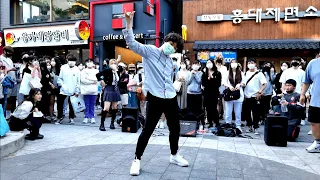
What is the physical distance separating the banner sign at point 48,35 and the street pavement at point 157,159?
1044cm

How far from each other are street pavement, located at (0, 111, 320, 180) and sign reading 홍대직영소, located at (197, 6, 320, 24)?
29.1 feet

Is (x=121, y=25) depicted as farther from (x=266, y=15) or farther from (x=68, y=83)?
(x=68, y=83)

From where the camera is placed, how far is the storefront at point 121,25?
14680 mm

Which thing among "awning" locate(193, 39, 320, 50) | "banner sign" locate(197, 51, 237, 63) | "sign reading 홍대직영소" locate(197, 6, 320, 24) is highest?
"sign reading 홍대직영소" locate(197, 6, 320, 24)

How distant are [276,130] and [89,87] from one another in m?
5.04

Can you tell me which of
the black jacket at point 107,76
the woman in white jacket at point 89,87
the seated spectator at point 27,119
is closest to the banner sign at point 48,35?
the woman in white jacket at point 89,87

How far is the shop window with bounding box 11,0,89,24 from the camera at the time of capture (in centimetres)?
1722

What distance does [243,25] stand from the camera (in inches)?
561

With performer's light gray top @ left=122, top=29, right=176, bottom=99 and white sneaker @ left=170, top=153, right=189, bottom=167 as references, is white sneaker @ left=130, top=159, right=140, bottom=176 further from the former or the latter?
performer's light gray top @ left=122, top=29, right=176, bottom=99

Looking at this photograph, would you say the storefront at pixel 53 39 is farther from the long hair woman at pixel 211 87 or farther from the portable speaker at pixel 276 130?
the portable speaker at pixel 276 130

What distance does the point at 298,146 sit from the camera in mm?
5863

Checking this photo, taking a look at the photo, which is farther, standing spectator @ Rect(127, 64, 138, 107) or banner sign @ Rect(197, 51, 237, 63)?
banner sign @ Rect(197, 51, 237, 63)

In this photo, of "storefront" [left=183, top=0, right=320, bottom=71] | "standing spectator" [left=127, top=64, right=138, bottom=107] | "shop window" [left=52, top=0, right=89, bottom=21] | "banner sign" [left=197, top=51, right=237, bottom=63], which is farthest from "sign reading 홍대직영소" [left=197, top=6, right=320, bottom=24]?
"shop window" [left=52, top=0, right=89, bottom=21]

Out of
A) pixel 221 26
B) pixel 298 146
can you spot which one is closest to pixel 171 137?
pixel 298 146
